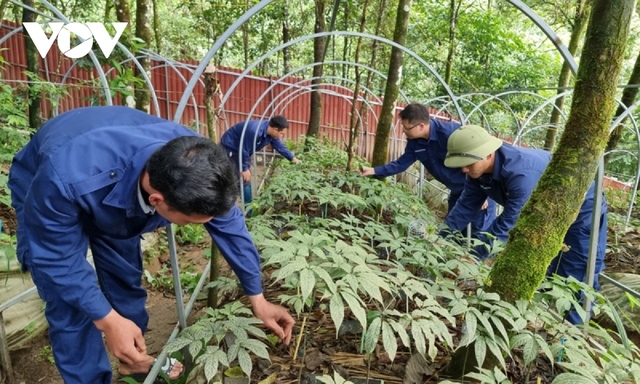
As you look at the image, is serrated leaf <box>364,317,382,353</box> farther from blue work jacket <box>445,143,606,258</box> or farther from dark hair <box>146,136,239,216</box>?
blue work jacket <box>445,143,606,258</box>

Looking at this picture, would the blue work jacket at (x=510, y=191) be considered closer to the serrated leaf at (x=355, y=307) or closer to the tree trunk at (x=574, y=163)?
the tree trunk at (x=574, y=163)

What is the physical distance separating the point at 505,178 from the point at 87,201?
9.43ft

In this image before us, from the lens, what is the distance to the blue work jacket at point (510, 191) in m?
3.11

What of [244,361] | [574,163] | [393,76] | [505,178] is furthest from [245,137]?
[574,163]

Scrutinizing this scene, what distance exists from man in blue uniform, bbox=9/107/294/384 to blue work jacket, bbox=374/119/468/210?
339 centimetres

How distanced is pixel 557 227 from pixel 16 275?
13.2 feet

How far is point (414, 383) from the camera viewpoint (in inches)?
73.6

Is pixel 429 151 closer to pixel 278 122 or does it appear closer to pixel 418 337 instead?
pixel 278 122

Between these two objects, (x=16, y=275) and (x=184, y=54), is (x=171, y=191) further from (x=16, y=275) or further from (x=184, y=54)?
(x=184, y=54)

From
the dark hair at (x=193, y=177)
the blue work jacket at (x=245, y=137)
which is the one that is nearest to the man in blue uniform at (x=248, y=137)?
the blue work jacket at (x=245, y=137)

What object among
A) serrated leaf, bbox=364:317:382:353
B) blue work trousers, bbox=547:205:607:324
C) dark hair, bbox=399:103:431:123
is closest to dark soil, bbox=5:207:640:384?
serrated leaf, bbox=364:317:382:353

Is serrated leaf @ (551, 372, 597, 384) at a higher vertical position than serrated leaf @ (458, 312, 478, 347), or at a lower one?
lower

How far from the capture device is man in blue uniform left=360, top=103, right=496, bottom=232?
4719 mm

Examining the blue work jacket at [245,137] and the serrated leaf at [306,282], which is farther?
the blue work jacket at [245,137]
